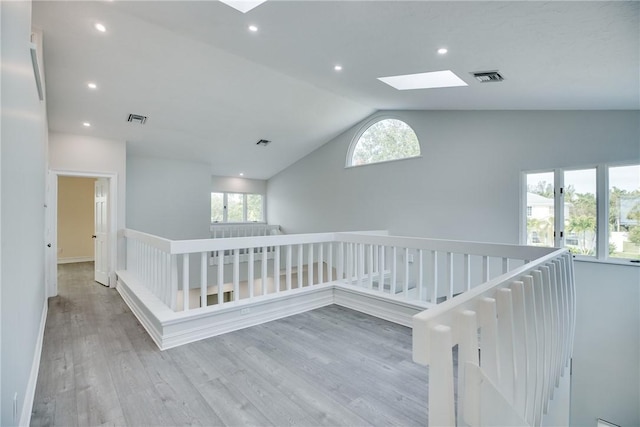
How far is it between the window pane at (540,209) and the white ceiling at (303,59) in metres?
1.02

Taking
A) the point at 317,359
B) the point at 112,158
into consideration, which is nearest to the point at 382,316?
the point at 317,359

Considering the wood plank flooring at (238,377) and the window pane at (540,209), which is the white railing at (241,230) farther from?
the window pane at (540,209)

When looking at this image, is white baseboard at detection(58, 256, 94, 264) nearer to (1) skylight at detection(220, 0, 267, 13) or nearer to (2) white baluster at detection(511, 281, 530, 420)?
(1) skylight at detection(220, 0, 267, 13)

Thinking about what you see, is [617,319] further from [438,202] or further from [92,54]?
[92,54]

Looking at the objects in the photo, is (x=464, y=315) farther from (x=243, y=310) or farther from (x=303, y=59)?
(x=303, y=59)

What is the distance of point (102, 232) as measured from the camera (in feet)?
18.3

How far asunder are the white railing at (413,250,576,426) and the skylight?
294 cm

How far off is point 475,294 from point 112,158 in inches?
245

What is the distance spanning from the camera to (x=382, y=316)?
3.52 m

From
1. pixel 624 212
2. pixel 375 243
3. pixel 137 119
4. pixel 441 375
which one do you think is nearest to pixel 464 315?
pixel 441 375

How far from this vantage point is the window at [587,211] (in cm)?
369

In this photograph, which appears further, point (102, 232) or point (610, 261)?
point (102, 232)

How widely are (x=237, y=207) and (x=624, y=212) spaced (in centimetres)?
822

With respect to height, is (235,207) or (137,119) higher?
(137,119)
